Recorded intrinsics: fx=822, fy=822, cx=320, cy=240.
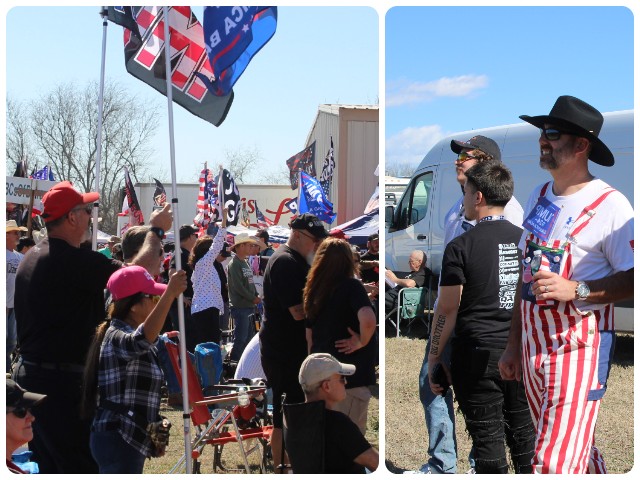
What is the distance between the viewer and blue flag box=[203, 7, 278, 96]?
5512 mm

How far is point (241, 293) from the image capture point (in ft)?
33.7

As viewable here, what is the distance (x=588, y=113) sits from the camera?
3688 mm

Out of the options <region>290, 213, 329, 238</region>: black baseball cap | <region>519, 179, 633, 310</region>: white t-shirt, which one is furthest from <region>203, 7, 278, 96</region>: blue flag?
<region>519, 179, 633, 310</region>: white t-shirt

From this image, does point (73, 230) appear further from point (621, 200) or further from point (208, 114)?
point (621, 200)

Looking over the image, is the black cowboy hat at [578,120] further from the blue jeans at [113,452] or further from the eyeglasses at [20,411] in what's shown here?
the eyeglasses at [20,411]

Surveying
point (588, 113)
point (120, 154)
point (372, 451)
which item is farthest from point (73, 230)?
point (120, 154)

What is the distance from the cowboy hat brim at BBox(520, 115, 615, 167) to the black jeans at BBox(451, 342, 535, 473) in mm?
1207

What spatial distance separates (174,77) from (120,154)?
60.5 feet

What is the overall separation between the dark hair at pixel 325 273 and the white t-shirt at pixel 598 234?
1.80m

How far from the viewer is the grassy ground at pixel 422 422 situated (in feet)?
19.1

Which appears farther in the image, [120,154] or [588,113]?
[120,154]

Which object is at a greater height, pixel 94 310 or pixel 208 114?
pixel 208 114

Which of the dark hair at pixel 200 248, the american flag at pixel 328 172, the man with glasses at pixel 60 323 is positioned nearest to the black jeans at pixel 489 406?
the man with glasses at pixel 60 323

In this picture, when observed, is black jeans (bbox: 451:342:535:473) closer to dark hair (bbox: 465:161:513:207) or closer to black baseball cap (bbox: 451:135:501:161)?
dark hair (bbox: 465:161:513:207)
